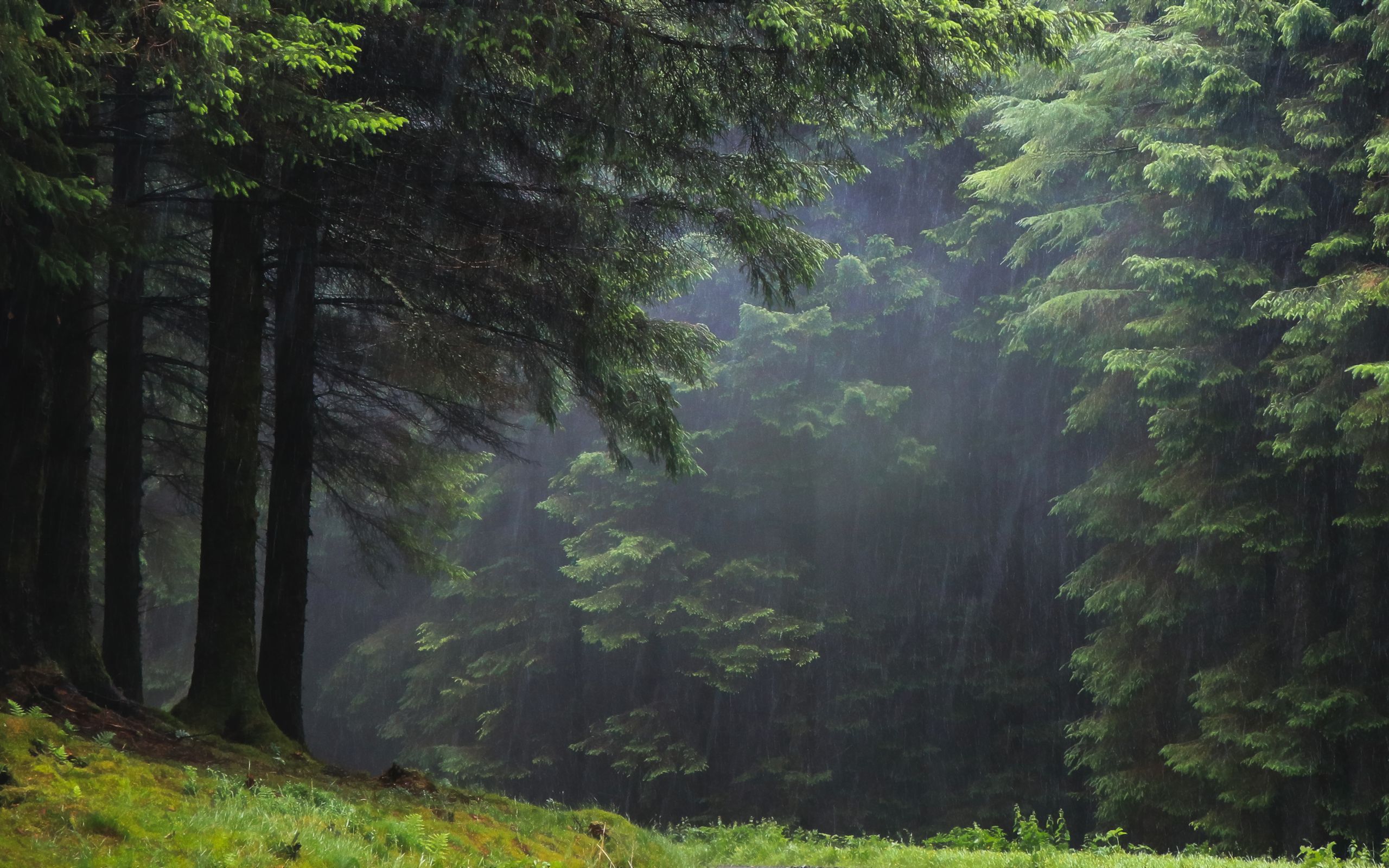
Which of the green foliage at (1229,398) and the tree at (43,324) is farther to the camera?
the green foliage at (1229,398)

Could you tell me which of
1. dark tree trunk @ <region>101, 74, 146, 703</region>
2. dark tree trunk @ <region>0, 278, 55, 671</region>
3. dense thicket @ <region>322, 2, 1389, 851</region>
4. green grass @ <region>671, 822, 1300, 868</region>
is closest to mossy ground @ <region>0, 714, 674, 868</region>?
dark tree trunk @ <region>0, 278, 55, 671</region>

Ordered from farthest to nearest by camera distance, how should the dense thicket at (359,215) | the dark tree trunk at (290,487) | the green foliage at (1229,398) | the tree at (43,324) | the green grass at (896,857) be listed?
the green foliage at (1229,398)
the dark tree trunk at (290,487)
the green grass at (896,857)
the dense thicket at (359,215)
the tree at (43,324)

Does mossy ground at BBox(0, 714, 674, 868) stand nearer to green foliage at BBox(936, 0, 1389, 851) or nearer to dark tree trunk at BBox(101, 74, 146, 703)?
dark tree trunk at BBox(101, 74, 146, 703)

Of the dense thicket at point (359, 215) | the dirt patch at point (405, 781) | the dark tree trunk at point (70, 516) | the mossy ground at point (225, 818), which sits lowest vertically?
the dirt patch at point (405, 781)

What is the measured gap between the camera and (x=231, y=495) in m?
7.11

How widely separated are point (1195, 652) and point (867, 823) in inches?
378

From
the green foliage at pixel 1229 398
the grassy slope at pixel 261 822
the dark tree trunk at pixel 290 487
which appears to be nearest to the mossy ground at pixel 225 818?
the grassy slope at pixel 261 822

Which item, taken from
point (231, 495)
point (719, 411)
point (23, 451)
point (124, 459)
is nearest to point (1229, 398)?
point (231, 495)

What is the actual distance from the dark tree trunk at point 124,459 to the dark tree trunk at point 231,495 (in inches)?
83.4

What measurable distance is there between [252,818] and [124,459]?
19.9ft

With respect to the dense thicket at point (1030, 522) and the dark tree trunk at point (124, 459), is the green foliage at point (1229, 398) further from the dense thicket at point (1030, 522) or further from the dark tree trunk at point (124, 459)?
the dark tree trunk at point (124, 459)

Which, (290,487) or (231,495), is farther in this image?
(290,487)

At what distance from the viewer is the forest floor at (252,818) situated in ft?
12.5

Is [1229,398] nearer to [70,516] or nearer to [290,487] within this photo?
[290,487]
